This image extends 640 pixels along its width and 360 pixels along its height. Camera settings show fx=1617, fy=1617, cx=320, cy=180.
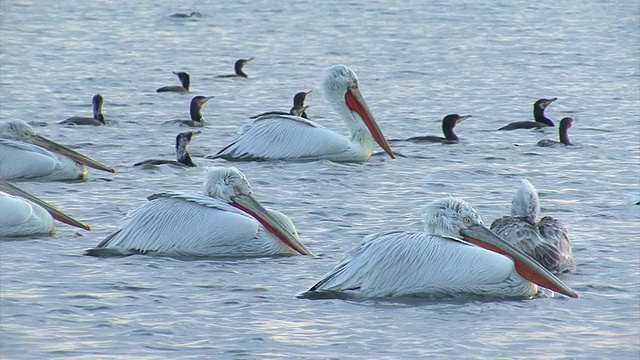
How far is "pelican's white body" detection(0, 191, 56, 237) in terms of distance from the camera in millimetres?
8344

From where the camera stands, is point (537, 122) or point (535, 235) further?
point (537, 122)

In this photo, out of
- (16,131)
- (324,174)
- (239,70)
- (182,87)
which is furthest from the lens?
(239,70)

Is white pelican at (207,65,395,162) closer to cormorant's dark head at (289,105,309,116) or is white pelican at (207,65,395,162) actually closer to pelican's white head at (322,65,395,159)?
pelican's white head at (322,65,395,159)

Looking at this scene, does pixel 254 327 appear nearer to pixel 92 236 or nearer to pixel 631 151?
pixel 92 236

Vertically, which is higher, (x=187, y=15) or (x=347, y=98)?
(x=187, y=15)

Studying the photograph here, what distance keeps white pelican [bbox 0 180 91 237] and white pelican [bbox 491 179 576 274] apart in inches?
91.7

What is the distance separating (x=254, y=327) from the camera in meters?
6.56

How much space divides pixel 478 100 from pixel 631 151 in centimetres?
377

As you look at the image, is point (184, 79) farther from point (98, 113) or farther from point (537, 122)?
point (537, 122)

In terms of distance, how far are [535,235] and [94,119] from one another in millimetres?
6705

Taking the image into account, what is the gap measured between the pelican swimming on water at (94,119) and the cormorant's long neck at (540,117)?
378 cm

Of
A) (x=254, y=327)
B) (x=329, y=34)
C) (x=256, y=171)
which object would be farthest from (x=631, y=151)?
(x=329, y=34)

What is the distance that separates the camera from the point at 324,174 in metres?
11.3

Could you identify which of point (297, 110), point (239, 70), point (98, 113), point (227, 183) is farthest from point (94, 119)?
point (227, 183)
